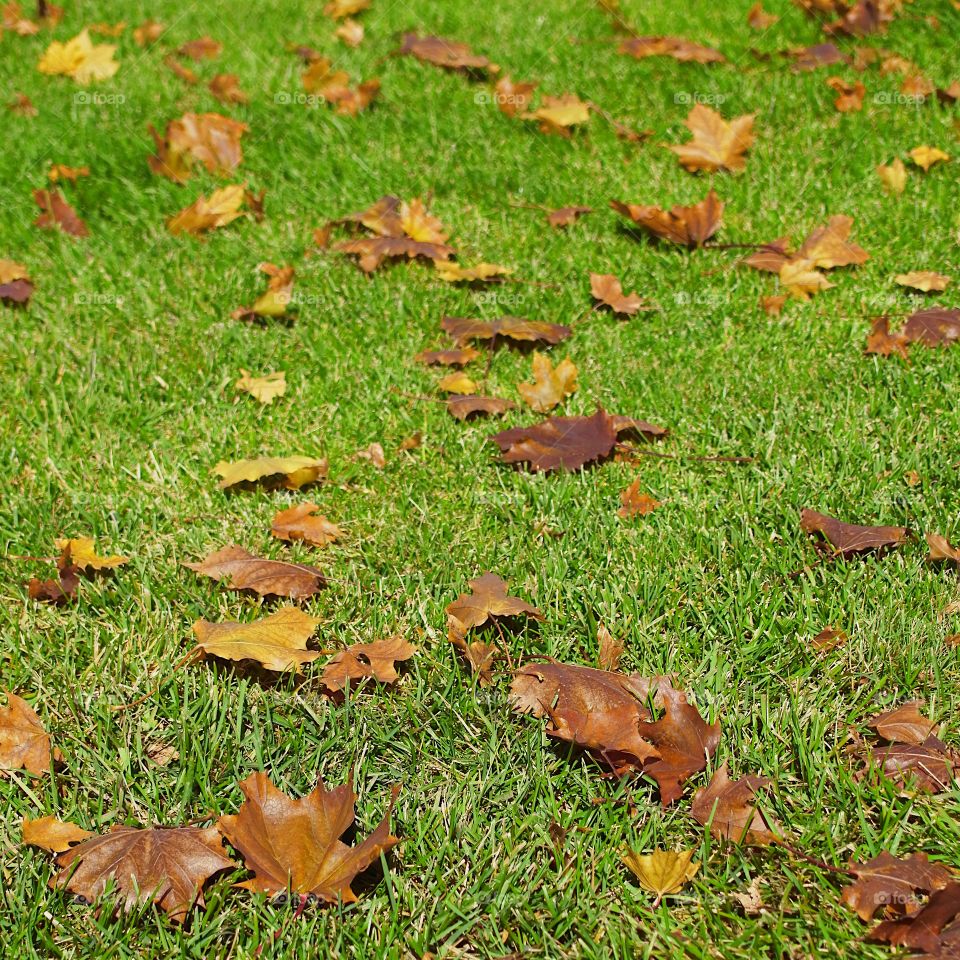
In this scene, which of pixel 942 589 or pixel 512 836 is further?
pixel 942 589

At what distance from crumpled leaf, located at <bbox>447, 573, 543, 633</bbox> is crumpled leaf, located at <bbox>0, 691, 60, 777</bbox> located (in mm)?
818

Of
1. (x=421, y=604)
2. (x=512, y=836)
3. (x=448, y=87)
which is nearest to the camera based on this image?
(x=512, y=836)

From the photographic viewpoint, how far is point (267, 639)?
6.64ft

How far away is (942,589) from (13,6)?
555 cm

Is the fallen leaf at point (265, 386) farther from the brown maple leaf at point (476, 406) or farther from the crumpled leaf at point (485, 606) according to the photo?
the crumpled leaf at point (485, 606)

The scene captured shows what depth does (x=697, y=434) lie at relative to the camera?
2.63 meters

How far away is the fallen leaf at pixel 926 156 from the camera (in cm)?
367

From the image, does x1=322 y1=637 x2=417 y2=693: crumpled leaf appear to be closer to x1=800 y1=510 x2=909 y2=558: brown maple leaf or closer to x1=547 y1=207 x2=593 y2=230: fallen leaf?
x1=800 y1=510 x2=909 y2=558: brown maple leaf

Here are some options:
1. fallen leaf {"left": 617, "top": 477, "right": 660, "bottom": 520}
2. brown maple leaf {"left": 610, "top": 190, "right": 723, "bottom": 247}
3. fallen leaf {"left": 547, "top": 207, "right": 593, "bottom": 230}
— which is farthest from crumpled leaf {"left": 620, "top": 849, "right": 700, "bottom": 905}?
fallen leaf {"left": 547, "top": 207, "right": 593, "bottom": 230}

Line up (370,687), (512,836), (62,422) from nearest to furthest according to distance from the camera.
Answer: (512,836) < (370,687) < (62,422)

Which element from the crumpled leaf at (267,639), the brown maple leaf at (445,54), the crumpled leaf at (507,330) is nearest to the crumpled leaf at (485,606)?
the crumpled leaf at (267,639)

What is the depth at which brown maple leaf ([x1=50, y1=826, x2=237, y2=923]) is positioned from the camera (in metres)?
1.59

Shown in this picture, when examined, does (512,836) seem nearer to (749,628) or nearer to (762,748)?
(762,748)

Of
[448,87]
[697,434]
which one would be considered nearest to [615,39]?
[448,87]
